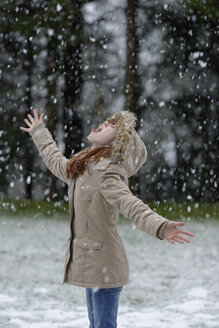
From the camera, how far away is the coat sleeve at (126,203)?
1985 millimetres

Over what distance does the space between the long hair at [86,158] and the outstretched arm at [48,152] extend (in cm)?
21

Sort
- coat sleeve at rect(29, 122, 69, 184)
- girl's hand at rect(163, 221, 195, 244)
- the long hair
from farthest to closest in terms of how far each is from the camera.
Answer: coat sleeve at rect(29, 122, 69, 184) < the long hair < girl's hand at rect(163, 221, 195, 244)

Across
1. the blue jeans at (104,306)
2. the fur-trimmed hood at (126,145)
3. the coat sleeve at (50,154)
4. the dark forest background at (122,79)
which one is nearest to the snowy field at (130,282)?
the blue jeans at (104,306)

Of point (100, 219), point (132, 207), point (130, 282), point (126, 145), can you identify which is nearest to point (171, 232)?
point (132, 207)

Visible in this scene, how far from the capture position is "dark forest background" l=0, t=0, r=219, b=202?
9.45 meters

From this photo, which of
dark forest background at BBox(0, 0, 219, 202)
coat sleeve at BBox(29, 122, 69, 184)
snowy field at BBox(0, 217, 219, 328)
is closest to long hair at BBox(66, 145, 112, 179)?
coat sleeve at BBox(29, 122, 69, 184)

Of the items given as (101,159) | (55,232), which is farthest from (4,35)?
(101,159)

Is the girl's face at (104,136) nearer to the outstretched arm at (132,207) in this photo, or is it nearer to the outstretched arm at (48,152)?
the outstretched arm at (132,207)

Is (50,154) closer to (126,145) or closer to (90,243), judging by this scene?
(126,145)

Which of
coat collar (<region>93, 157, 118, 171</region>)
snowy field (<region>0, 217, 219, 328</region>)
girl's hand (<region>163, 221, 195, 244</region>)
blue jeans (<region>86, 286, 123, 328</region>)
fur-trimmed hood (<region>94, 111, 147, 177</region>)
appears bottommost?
A: snowy field (<region>0, 217, 219, 328</region>)

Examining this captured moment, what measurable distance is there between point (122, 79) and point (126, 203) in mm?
7786

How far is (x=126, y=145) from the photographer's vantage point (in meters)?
2.42

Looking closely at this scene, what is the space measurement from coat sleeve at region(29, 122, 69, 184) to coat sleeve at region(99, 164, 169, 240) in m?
0.41

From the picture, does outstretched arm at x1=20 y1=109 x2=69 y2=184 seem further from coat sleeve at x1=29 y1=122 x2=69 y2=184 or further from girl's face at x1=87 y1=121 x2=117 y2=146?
girl's face at x1=87 y1=121 x2=117 y2=146
